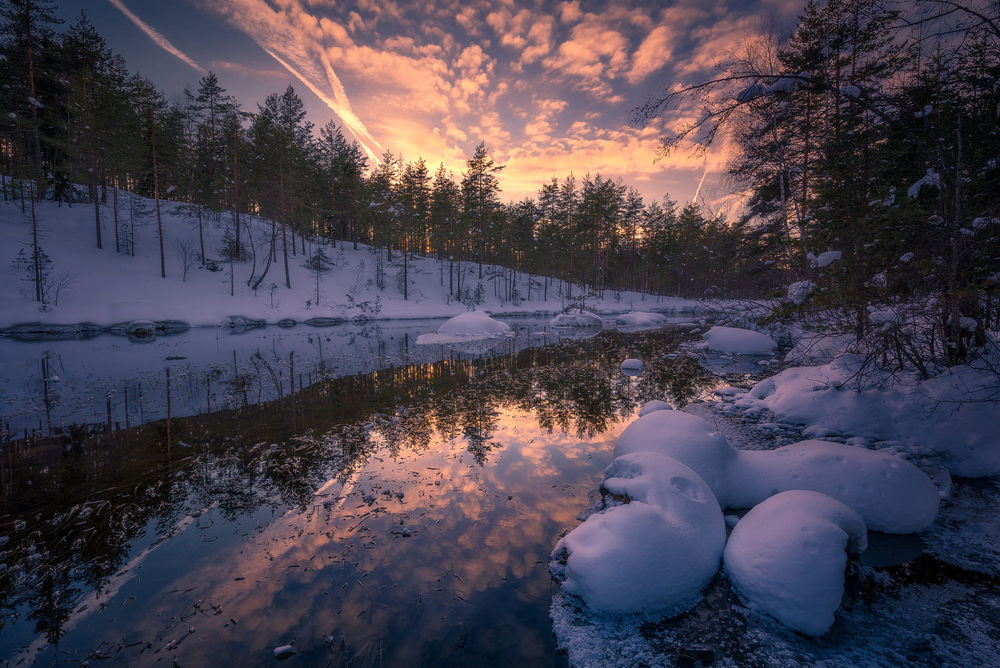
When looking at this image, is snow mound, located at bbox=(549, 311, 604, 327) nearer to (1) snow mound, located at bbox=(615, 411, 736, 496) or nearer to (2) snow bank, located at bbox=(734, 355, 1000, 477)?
(2) snow bank, located at bbox=(734, 355, 1000, 477)

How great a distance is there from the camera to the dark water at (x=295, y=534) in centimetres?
279

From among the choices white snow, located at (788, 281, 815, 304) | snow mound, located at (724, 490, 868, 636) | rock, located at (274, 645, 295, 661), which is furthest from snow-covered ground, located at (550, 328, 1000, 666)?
white snow, located at (788, 281, 815, 304)

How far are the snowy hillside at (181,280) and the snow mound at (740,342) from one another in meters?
22.3

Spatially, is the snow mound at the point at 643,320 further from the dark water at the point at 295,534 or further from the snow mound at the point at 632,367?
the dark water at the point at 295,534

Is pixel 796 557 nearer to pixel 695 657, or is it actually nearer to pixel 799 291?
pixel 695 657

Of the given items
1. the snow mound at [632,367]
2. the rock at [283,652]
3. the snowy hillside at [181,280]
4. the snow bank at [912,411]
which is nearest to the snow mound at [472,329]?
the snowy hillside at [181,280]

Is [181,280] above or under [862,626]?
above

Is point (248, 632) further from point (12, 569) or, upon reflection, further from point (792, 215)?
point (792, 215)

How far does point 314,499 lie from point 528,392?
660 cm

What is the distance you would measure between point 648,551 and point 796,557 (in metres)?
1.21

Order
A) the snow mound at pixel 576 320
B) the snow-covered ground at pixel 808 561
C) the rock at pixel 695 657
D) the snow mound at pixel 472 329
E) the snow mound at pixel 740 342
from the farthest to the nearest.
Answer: the snow mound at pixel 576 320 → the snow mound at pixel 472 329 → the snow mound at pixel 740 342 → the snow-covered ground at pixel 808 561 → the rock at pixel 695 657

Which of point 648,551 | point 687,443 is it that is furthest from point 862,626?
point 687,443

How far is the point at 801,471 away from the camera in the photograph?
14.9ft

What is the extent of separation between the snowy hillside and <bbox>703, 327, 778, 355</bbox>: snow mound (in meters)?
22.3
